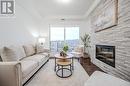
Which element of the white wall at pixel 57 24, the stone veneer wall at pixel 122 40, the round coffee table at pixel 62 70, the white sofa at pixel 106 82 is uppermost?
the white wall at pixel 57 24

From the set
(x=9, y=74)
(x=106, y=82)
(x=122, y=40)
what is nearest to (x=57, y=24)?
(x=122, y=40)

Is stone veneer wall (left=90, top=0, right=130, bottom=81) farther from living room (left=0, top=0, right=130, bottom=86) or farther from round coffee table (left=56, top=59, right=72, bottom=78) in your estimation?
round coffee table (left=56, top=59, right=72, bottom=78)

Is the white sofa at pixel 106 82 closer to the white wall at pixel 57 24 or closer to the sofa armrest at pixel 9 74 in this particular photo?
the sofa armrest at pixel 9 74

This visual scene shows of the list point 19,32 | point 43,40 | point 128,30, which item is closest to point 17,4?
point 19,32

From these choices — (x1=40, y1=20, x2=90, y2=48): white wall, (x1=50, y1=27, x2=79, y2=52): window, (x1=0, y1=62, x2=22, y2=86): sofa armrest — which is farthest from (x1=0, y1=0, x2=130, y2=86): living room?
(x1=40, y1=20, x2=90, y2=48): white wall

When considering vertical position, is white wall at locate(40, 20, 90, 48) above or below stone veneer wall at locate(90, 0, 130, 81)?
above

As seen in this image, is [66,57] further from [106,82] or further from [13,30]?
[106,82]

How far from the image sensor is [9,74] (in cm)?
208

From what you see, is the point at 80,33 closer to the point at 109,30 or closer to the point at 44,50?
the point at 44,50

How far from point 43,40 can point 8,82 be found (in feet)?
14.6

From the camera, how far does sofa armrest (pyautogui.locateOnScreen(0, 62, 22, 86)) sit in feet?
6.77

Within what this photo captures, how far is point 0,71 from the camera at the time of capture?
6.81 ft

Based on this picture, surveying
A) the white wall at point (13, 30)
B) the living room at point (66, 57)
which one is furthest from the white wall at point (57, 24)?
the white wall at point (13, 30)

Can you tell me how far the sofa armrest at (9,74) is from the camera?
81.3 inches
